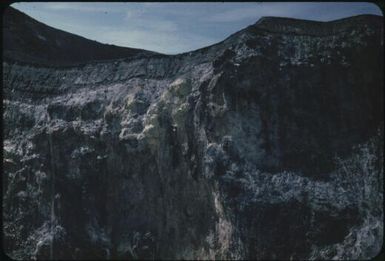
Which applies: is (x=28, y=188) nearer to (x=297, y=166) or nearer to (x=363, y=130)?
(x=297, y=166)

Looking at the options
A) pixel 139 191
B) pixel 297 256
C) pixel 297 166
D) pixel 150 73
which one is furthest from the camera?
pixel 150 73

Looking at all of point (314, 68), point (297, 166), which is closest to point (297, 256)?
point (297, 166)

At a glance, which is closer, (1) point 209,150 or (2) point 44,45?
(1) point 209,150

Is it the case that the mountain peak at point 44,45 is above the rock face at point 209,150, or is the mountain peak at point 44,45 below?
above

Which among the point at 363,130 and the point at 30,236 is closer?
the point at 363,130

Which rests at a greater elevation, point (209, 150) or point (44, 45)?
point (44, 45)

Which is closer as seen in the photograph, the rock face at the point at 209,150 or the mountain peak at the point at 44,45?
the rock face at the point at 209,150

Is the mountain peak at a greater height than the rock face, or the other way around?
the mountain peak

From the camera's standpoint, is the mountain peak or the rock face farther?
the mountain peak
